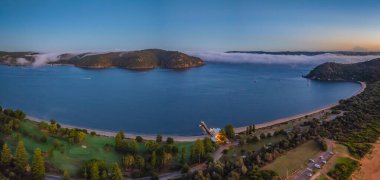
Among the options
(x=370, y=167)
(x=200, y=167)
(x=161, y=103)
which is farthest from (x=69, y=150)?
(x=161, y=103)

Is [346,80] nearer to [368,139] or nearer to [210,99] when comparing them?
[210,99]

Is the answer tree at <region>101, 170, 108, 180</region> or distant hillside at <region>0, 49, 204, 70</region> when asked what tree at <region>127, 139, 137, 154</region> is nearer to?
tree at <region>101, 170, 108, 180</region>

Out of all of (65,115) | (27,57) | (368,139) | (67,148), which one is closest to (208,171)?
(67,148)

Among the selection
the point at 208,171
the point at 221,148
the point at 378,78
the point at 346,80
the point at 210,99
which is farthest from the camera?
the point at 346,80

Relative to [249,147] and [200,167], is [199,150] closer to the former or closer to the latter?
[200,167]

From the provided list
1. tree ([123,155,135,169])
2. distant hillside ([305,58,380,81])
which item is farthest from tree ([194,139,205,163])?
distant hillside ([305,58,380,81])

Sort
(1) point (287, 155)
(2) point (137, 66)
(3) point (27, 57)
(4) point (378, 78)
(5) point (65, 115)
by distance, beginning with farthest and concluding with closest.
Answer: (3) point (27, 57) < (2) point (137, 66) < (4) point (378, 78) < (5) point (65, 115) < (1) point (287, 155)

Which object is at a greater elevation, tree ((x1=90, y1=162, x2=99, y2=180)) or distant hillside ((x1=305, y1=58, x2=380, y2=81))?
distant hillside ((x1=305, y1=58, x2=380, y2=81))
